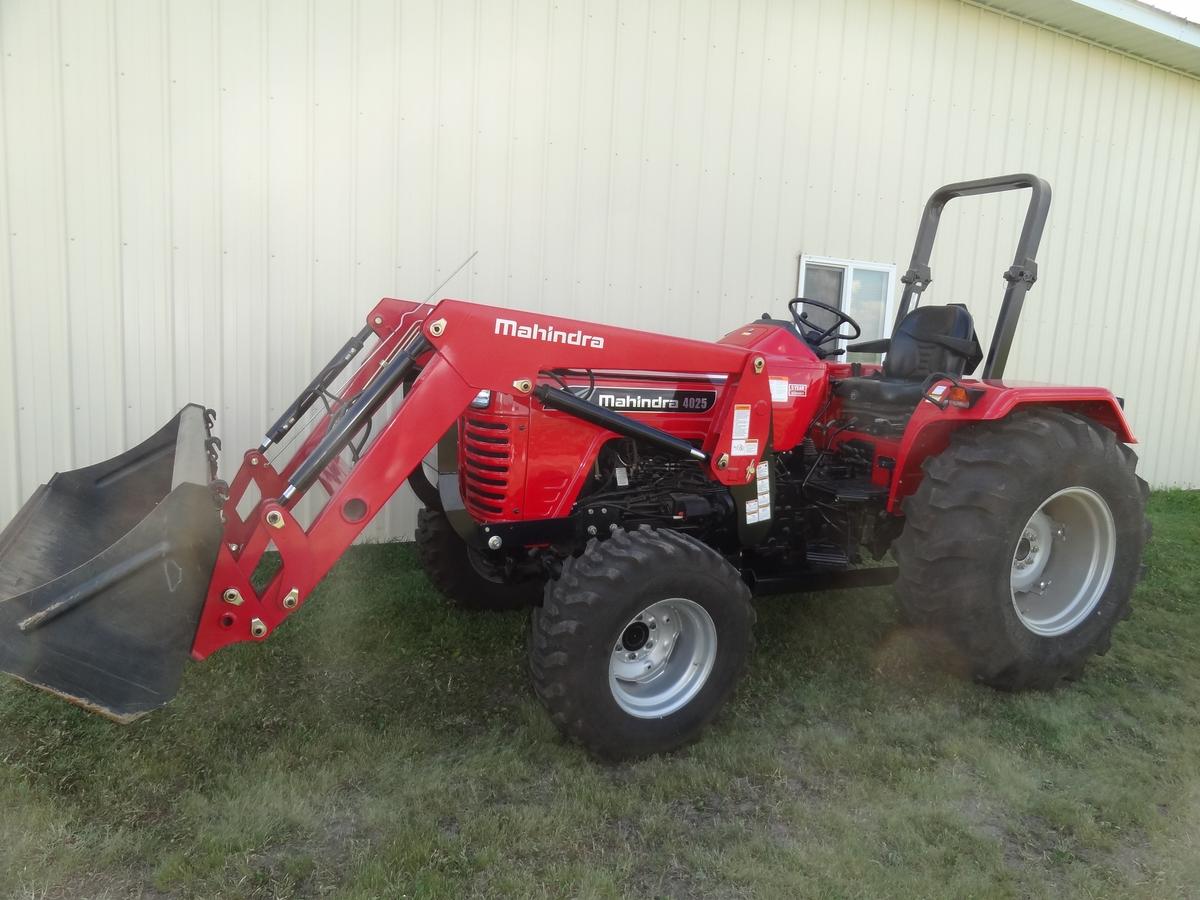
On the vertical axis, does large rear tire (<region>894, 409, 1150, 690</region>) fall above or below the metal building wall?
below

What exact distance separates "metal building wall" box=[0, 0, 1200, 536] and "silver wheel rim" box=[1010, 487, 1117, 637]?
271 cm

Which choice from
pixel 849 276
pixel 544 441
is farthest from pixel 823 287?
pixel 544 441

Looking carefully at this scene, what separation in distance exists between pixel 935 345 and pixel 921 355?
8cm

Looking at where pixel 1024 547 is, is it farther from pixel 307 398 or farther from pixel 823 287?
pixel 307 398

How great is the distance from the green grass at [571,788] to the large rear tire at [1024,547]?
0.77ft

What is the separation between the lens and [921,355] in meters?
3.92

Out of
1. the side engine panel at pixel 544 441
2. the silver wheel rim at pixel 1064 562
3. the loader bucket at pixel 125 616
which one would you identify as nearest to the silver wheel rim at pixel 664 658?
the side engine panel at pixel 544 441

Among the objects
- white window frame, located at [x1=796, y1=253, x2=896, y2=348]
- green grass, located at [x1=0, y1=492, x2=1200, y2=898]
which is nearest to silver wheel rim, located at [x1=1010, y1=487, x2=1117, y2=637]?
green grass, located at [x1=0, y1=492, x2=1200, y2=898]

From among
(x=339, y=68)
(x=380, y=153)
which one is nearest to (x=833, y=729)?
(x=380, y=153)

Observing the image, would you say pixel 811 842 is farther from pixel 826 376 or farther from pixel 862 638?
pixel 826 376

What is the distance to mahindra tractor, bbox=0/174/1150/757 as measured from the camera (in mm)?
2377

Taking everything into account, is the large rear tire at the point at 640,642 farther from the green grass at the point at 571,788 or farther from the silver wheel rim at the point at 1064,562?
the silver wheel rim at the point at 1064,562

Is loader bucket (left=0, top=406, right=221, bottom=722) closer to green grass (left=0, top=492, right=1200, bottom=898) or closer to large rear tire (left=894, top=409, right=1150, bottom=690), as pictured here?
green grass (left=0, top=492, right=1200, bottom=898)

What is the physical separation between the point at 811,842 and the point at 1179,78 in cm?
806
